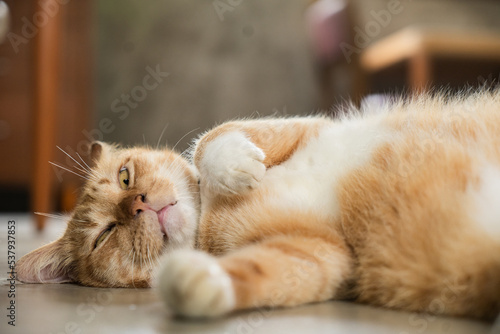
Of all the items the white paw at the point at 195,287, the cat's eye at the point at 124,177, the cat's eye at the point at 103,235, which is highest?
the cat's eye at the point at 124,177

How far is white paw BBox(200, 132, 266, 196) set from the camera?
106 centimetres

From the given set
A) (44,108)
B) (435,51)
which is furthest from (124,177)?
(435,51)

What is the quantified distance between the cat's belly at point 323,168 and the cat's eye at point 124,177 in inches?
15.4

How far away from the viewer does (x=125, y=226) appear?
1161mm

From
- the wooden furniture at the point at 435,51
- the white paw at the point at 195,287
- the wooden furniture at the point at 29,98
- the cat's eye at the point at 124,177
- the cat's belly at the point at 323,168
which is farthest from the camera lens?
the wooden furniture at the point at 29,98

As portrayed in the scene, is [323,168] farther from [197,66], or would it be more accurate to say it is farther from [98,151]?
[197,66]

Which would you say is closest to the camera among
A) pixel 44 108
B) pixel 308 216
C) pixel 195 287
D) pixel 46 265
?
pixel 195 287

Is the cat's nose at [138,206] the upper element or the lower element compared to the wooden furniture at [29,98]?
lower

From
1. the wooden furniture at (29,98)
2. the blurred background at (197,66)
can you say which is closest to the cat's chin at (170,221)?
the wooden furniture at (29,98)

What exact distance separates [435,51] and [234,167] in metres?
2.43

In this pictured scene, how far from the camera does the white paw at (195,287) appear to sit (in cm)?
70

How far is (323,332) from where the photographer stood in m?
0.71

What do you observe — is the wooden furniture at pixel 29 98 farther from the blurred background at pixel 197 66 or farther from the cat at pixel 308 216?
the cat at pixel 308 216

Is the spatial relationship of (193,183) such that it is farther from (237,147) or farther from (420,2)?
(420,2)
